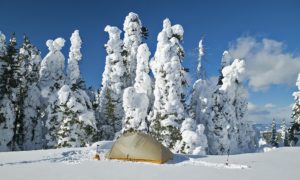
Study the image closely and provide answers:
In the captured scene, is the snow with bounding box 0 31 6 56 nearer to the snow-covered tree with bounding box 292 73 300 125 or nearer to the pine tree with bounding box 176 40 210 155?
the pine tree with bounding box 176 40 210 155

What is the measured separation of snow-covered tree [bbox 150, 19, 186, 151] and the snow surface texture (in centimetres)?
1147

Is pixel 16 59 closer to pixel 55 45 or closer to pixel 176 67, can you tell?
pixel 55 45

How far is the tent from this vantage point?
20523mm

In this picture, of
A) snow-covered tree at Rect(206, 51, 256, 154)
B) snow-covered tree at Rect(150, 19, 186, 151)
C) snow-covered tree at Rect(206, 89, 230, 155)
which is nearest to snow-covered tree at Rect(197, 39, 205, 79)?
snow-covered tree at Rect(206, 51, 256, 154)

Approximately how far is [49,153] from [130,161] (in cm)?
548

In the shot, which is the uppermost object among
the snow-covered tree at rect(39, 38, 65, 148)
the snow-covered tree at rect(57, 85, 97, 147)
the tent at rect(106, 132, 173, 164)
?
the snow-covered tree at rect(39, 38, 65, 148)

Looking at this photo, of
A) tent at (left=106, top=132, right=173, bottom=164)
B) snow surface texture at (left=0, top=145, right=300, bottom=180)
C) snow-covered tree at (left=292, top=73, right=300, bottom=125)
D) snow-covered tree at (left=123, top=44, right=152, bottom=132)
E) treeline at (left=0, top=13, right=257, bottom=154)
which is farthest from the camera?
snow-covered tree at (left=292, top=73, right=300, bottom=125)

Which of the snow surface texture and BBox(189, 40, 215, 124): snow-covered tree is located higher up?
BBox(189, 40, 215, 124): snow-covered tree

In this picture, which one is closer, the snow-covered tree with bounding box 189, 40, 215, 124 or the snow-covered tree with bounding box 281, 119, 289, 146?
the snow-covered tree with bounding box 189, 40, 215, 124

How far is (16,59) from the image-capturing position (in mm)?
42469

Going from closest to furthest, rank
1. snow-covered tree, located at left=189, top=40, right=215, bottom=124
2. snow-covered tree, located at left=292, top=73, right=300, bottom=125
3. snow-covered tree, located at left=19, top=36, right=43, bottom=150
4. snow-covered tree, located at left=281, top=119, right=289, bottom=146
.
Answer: snow-covered tree, located at left=189, top=40, right=215, bottom=124, snow-covered tree, located at left=19, top=36, right=43, bottom=150, snow-covered tree, located at left=292, top=73, right=300, bottom=125, snow-covered tree, located at left=281, top=119, right=289, bottom=146

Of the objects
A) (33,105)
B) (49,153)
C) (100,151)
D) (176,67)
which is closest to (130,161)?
(100,151)

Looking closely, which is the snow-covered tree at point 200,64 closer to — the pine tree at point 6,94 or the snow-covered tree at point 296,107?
the snow-covered tree at point 296,107

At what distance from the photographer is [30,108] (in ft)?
141
